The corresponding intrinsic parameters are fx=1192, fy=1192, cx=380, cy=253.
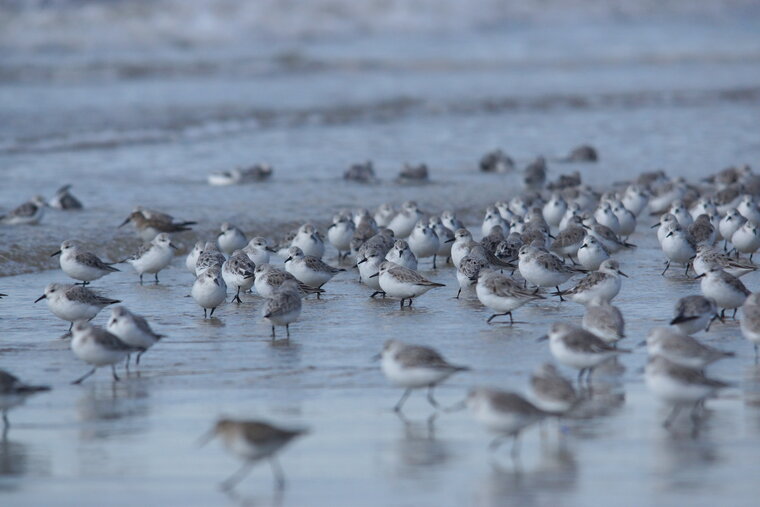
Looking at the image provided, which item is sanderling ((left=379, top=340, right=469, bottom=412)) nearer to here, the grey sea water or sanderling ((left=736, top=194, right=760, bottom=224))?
the grey sea water

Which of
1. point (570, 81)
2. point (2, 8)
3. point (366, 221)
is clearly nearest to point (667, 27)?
point (570, 81)

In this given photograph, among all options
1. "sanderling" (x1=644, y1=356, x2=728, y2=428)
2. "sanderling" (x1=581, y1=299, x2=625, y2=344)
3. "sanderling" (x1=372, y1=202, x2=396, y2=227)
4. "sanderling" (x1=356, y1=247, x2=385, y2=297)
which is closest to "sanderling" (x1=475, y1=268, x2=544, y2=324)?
"sanderling" (x1=581, y1=299, x2=625, y2=344)

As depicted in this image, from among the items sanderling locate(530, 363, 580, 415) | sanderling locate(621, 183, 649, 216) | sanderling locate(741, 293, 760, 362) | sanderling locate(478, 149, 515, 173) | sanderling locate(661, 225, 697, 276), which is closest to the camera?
sanderling locate(530, 363, 580, 415)

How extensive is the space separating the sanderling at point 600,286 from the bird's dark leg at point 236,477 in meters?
4.60

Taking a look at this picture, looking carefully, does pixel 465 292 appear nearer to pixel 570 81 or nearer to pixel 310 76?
pixel 570 81

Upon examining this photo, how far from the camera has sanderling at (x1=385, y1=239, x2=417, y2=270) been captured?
12.6m

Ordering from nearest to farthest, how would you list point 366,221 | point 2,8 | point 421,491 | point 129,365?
point 421,491 < point 129,365 < point 366,221 < point 2,8

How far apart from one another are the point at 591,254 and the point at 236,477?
22.2 feet

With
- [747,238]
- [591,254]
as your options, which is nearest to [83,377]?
[591,254]

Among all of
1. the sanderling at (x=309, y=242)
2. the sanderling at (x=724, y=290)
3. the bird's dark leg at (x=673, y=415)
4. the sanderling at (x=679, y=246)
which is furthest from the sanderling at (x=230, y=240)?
the bird's dark leg at (x=673, y=415)

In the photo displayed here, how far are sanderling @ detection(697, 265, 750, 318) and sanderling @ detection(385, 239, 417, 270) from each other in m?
3.37

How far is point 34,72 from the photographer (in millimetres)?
45875

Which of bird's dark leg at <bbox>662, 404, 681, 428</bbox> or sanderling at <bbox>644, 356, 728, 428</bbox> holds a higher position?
sanderling at <bbox>644, 356, 728, 428</bbox>

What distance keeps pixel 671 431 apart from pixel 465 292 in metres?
5.00
